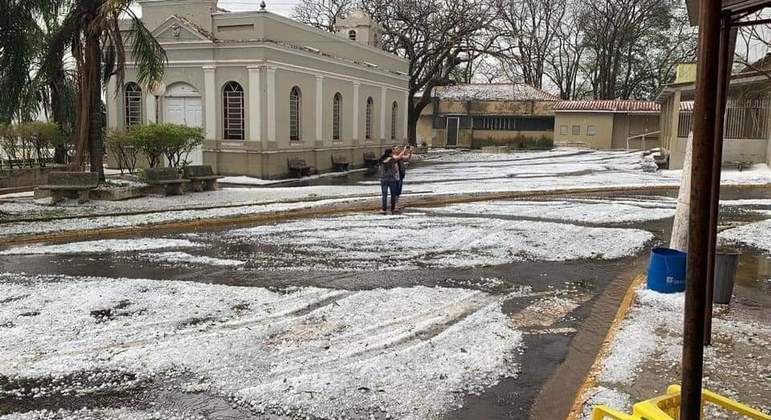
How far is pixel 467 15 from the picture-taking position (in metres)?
39.1

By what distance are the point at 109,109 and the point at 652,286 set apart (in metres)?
23.3

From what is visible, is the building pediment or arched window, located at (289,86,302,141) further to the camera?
arched window, located at (289,86,302,141)

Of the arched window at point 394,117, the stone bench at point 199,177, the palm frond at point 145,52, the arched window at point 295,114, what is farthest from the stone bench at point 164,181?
the arched window at point 394,117

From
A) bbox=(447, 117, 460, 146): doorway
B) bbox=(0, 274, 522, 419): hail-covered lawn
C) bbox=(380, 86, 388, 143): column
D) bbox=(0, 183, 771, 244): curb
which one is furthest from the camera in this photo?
bbox=(447, 117, 460, 146): doorway

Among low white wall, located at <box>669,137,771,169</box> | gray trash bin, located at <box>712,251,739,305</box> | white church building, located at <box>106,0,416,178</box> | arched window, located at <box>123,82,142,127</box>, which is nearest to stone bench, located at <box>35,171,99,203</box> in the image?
white church building, located at <box>106,0,416,178</box>

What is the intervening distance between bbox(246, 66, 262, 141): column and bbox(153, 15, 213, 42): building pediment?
2126mm

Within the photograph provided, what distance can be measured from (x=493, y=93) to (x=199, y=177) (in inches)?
1335

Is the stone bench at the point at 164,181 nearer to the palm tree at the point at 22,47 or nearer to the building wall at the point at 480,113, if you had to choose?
the palm tree at the point at 22,47

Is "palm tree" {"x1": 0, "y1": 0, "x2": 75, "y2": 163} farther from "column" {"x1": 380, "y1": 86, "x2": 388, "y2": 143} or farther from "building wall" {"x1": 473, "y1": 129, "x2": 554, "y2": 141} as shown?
"building wall" {"x1": 473, "y1": 129, "x2": 554, "y2": 141}

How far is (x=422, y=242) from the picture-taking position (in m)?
11.1

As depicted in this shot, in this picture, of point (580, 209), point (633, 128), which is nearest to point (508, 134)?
point (633, 128)

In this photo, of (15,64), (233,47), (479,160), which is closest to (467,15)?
(479,160)

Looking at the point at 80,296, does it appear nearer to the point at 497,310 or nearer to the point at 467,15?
the point at 497,310

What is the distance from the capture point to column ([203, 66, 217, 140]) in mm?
23516
